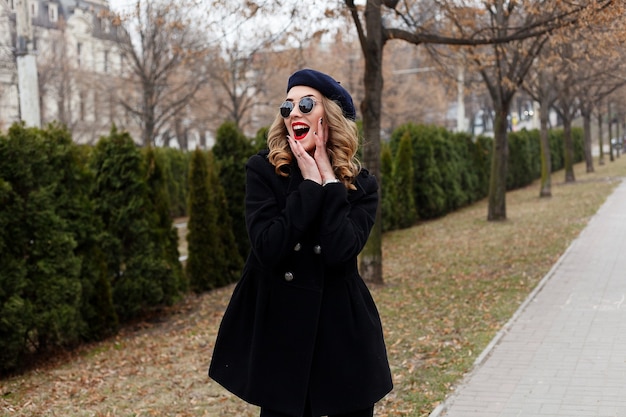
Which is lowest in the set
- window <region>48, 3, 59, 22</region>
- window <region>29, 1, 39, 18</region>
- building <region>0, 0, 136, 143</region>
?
building <region>0, 0, 136, 143</region>

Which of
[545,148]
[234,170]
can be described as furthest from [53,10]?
[234,170]

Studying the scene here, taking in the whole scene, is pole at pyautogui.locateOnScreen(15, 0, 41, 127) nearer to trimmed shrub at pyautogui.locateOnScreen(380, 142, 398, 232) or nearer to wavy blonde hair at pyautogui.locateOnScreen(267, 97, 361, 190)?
trimmed shrub at pyautogui.locateOnScreen(380, 142, 398, 232)

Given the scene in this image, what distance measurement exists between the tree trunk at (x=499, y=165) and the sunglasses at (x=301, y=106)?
16917mm

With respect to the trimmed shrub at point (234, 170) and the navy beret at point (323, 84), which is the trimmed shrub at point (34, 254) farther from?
the navy beret at point (323, 84)

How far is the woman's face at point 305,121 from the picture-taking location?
3.14 meters

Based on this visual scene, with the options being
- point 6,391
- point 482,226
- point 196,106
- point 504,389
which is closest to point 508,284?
point 504,389

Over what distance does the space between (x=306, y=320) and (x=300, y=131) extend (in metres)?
0.74

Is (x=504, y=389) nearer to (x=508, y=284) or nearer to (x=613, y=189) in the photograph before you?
(x=508, y=284)

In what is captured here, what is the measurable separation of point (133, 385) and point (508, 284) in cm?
611

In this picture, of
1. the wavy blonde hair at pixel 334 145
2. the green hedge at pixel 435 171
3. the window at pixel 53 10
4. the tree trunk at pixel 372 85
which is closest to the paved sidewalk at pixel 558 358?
the tree trunk at pixel 372 85

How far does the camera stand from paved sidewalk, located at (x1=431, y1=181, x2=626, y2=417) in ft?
18.8

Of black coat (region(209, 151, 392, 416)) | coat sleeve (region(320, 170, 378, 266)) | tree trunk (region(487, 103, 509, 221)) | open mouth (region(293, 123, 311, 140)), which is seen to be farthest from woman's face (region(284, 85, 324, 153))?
tree trunk (region(487, 103, 509, 221))

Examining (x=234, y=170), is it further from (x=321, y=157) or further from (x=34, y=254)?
(x=321, y=157)

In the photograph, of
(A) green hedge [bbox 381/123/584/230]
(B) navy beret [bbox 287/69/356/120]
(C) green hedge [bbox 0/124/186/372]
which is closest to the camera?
(B) navy beret [bbox 287/69/356/120]
